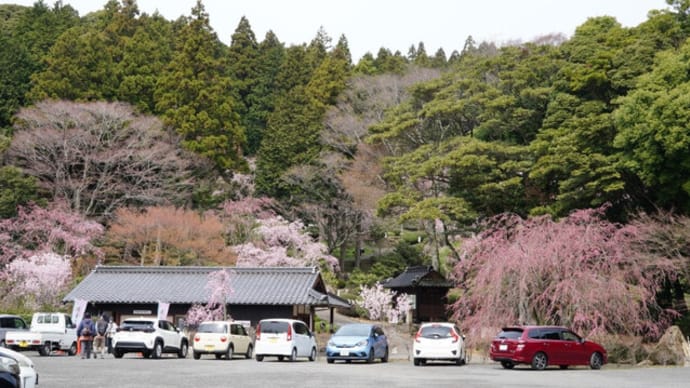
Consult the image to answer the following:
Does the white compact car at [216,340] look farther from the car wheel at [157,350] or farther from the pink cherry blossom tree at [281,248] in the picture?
the pink cherry blossom tree at [281,248]

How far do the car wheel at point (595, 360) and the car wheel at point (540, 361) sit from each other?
1828 mm

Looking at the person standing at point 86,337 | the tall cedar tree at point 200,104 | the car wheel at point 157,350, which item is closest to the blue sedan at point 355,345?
the car wheel at point 157,350

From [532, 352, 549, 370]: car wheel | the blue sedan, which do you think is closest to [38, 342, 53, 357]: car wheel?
the blue sedan

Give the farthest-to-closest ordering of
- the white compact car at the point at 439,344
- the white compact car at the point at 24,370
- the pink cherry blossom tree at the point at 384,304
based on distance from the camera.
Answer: the pink cherry blossom tree at the point at 384,304 < the white compact car at the point at 439,344 < the white compact car at the point at 24,370

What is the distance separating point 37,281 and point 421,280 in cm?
1964

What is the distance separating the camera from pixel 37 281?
39562 mm

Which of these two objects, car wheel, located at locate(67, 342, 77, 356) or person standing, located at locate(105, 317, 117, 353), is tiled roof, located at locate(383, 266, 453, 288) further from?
car wheel, located at locate(67, 342, 77, 356)

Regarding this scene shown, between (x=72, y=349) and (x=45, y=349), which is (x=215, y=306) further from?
(x=45, y=349)

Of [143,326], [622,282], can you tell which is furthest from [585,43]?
[143,326]

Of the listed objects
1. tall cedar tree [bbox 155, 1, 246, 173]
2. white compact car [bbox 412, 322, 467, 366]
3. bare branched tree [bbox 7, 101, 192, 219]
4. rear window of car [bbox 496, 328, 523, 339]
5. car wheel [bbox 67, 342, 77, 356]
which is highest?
tall cedar tree [bbox 155, 1, 246, 173]

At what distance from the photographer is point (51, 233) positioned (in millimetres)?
43625

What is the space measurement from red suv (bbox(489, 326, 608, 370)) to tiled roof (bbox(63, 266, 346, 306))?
517 inches

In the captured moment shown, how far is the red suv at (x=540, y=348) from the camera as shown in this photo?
2277cm

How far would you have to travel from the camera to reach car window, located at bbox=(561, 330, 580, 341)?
23.7 meters
